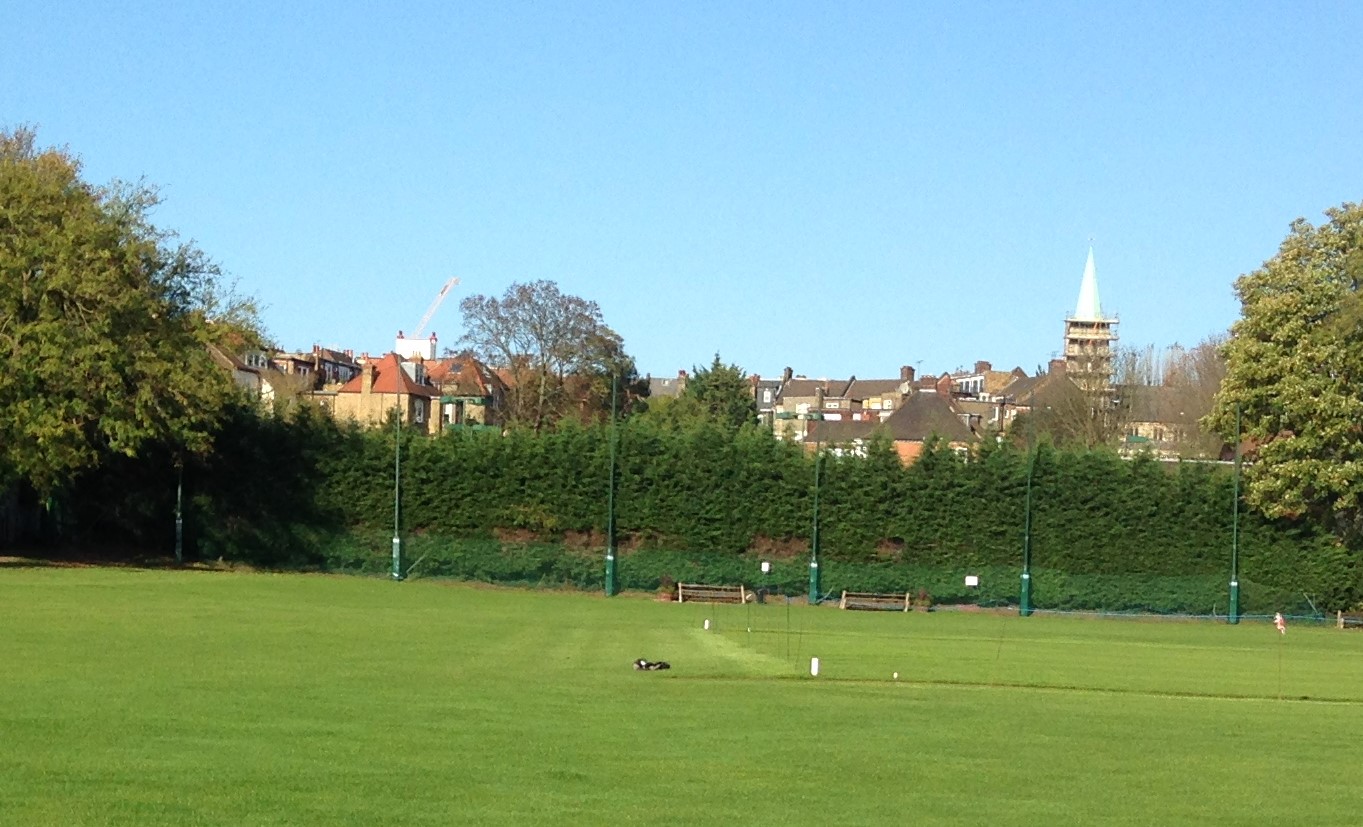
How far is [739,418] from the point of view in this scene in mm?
96562

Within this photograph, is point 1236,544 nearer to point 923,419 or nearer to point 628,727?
point 628,727

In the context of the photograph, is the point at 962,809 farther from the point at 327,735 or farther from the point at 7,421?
the point at 7,421

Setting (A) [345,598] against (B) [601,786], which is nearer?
(B) [601,786]

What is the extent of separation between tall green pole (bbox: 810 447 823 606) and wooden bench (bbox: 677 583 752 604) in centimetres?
232

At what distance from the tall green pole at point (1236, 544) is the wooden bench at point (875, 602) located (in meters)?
10.6

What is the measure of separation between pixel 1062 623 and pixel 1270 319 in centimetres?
1394

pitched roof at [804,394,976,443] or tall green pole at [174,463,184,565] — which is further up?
pitched roof at [804,394,976,443]

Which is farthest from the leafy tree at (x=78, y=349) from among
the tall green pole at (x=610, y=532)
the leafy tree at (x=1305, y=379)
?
the leafy tree at (x=1305, y=379)

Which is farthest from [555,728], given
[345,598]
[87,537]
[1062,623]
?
[87,537]

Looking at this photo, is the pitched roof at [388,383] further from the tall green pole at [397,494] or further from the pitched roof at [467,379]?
the tall green pole at [397,494]

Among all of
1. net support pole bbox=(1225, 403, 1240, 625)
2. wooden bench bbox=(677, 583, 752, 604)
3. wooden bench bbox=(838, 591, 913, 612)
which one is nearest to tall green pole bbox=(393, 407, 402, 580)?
wooden bench bbox=(677, 583, 752, 604)

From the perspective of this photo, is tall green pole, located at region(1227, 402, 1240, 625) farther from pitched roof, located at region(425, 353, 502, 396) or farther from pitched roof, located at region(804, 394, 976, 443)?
pitched roof, located at region(425, 353, 502, 396)

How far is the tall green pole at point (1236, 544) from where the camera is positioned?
50594 millimetres

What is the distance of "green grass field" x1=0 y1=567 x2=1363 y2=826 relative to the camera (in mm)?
12328
